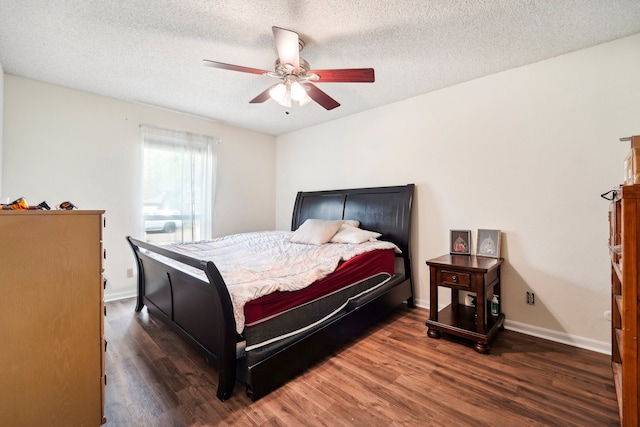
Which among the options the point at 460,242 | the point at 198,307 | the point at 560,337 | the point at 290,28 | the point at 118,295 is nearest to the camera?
the point at 198,307

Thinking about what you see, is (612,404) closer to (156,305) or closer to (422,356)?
(422,356)

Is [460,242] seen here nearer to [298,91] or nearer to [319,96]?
[319,96]

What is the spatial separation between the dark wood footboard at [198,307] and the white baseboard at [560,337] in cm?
260

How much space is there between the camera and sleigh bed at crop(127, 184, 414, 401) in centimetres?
158

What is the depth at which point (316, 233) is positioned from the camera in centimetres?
321

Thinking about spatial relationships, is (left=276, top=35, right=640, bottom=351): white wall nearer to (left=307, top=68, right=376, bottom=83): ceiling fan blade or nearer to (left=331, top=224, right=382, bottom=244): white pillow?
(left=331, top=224, right=382, bottom=244): white pillow

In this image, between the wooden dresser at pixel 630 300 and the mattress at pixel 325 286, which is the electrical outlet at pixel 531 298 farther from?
the wooden dresser at pixel 630 300

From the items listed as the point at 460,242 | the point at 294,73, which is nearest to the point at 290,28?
the point at 294,73

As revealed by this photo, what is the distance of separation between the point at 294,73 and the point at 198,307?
189cm

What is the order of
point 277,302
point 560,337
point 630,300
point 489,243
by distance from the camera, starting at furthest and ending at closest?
point 489,243 → point 560,337 → point 277,302 → point 630,300

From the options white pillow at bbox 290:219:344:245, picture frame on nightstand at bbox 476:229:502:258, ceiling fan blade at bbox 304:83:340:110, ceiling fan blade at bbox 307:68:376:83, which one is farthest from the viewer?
white pillow at bbox 290:219:344:245

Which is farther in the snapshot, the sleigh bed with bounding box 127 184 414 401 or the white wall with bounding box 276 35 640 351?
the white wall with bounding box 276 35 640 351

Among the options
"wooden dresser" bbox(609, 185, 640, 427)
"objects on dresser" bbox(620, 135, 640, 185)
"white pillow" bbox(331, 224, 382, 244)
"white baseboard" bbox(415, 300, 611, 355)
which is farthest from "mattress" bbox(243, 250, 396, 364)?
"objects on dresser" bbox(620, 135, 640, 185)

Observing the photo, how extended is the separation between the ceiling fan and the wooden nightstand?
68.4 inches
